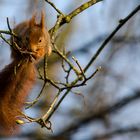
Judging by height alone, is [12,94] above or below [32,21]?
below

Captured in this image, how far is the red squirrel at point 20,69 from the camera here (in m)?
2.55

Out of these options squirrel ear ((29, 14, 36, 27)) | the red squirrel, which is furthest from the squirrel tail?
squirrel ear ((29, 14, 36, 27))

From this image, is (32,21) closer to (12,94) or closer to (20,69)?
(20,69)

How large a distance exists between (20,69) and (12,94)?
14 cm

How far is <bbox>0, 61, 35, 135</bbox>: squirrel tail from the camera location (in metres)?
2.70

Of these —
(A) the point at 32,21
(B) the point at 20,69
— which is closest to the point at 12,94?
(B) the point at 20,69

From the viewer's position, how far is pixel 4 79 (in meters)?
2.72

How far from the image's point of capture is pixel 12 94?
2.74 metres

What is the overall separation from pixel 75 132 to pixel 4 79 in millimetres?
2920

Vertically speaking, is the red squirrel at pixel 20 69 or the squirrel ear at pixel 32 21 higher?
the squirrel ear at pixel 32 21

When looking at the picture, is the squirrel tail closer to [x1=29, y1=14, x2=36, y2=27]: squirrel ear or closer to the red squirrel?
the red squirrel

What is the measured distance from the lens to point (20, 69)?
2.64 metres

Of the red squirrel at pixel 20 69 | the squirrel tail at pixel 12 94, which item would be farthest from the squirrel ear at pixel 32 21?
the squirrel tail at pixel 12 94

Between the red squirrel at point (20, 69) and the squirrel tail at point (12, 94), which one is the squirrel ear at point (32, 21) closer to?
the red squirrel at point (20, 69)
